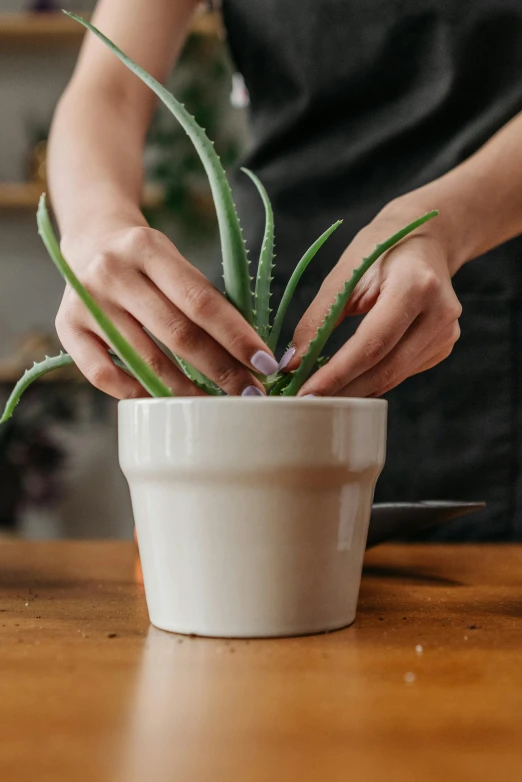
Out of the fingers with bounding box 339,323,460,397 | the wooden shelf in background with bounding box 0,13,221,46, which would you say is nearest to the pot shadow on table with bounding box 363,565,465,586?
the fingers with bounding box 339,323,460,397

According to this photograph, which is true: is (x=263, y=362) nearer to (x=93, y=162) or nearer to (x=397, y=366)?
(x=397, y=366)

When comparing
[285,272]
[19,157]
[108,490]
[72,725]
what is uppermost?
[72,725]

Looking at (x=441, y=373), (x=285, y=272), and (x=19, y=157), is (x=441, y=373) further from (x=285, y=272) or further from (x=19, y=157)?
(x=19, y=157)

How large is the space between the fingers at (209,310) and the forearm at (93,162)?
0.16 metres

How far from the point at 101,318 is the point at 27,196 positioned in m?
2.00

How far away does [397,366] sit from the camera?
1.79 feet

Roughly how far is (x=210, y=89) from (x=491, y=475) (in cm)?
177

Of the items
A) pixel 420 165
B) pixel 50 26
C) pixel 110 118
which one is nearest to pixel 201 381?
pixel 110 118

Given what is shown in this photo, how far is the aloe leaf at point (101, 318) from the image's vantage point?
427 mm

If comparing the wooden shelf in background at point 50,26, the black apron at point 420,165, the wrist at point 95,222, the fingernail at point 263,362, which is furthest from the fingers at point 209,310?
the wooden shelf in background at point 50,26

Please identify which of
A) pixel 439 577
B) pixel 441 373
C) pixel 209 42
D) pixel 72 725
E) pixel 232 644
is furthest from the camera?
pixel 209 42

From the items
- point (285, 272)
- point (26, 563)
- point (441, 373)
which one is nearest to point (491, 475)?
point (441, 373)

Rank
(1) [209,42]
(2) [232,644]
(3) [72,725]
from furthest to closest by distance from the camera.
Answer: (1) [209,42]
(2) [232,644]
(3) [72,725]

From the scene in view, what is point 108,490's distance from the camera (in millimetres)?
2502
